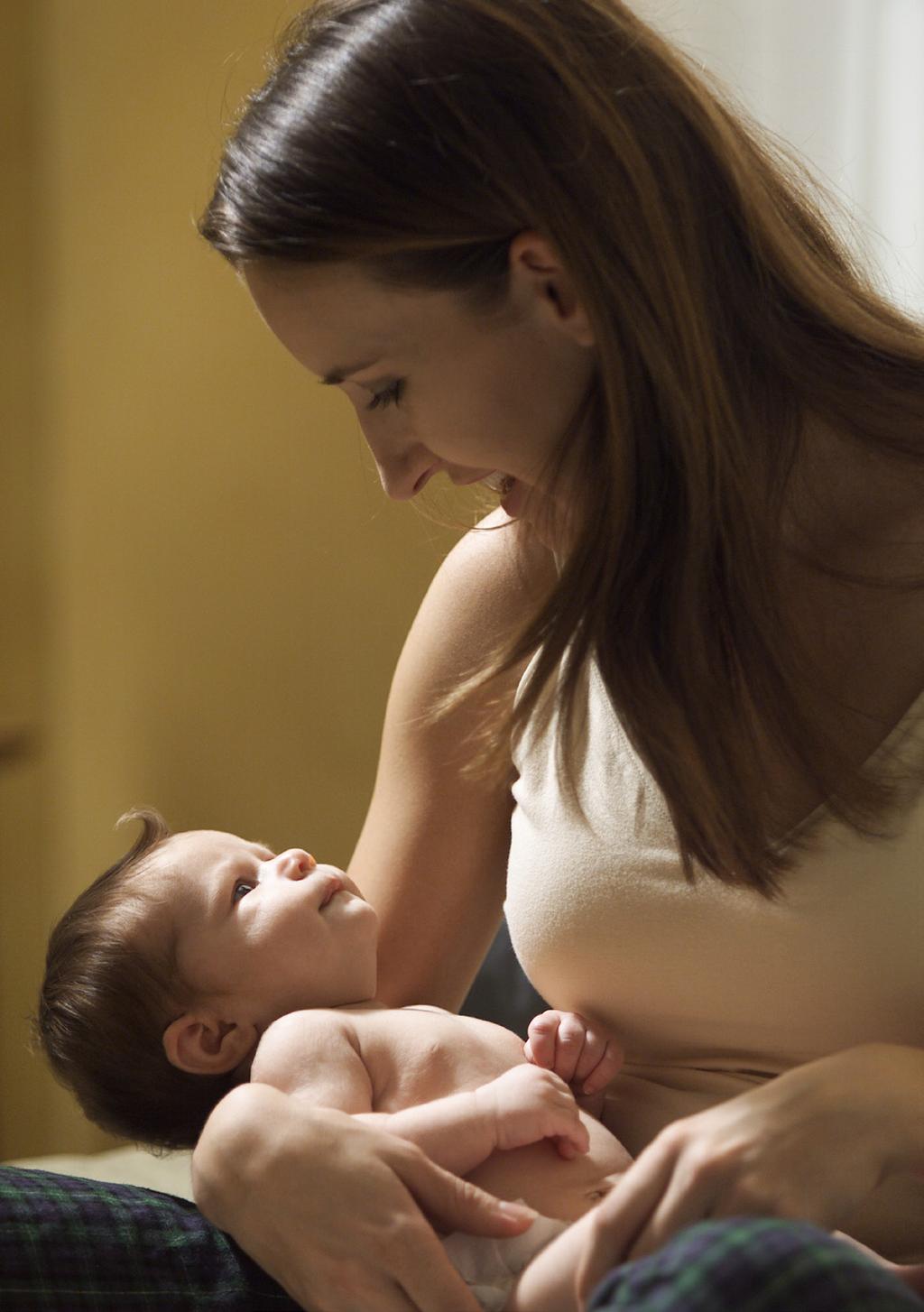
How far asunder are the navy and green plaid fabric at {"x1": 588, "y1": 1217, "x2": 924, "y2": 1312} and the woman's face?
594mm

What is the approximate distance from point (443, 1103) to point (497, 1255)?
0.11 meters

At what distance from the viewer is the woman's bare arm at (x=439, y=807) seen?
4.79 feet

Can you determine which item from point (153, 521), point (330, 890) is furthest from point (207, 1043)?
point (153, 521)

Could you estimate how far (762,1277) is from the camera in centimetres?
70

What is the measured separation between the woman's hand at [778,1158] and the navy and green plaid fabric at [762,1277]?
0.11 m

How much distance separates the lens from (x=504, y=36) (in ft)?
3.36

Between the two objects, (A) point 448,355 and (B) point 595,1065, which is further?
(B) point 595,1065

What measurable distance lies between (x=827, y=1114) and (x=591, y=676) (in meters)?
0.50

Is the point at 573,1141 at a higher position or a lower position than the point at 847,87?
lower

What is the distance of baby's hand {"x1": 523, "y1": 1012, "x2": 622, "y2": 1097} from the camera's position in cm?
121

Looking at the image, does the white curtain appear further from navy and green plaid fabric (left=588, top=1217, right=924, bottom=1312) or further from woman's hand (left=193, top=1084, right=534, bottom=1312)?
navy and green plaid fabric (left=588, top=1217, right=924, bottom=1312)

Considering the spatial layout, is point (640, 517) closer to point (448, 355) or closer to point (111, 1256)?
point (448, 355)

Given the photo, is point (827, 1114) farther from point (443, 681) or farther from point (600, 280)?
point (443, 681)

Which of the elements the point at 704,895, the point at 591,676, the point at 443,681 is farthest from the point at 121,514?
the point at 704,895
